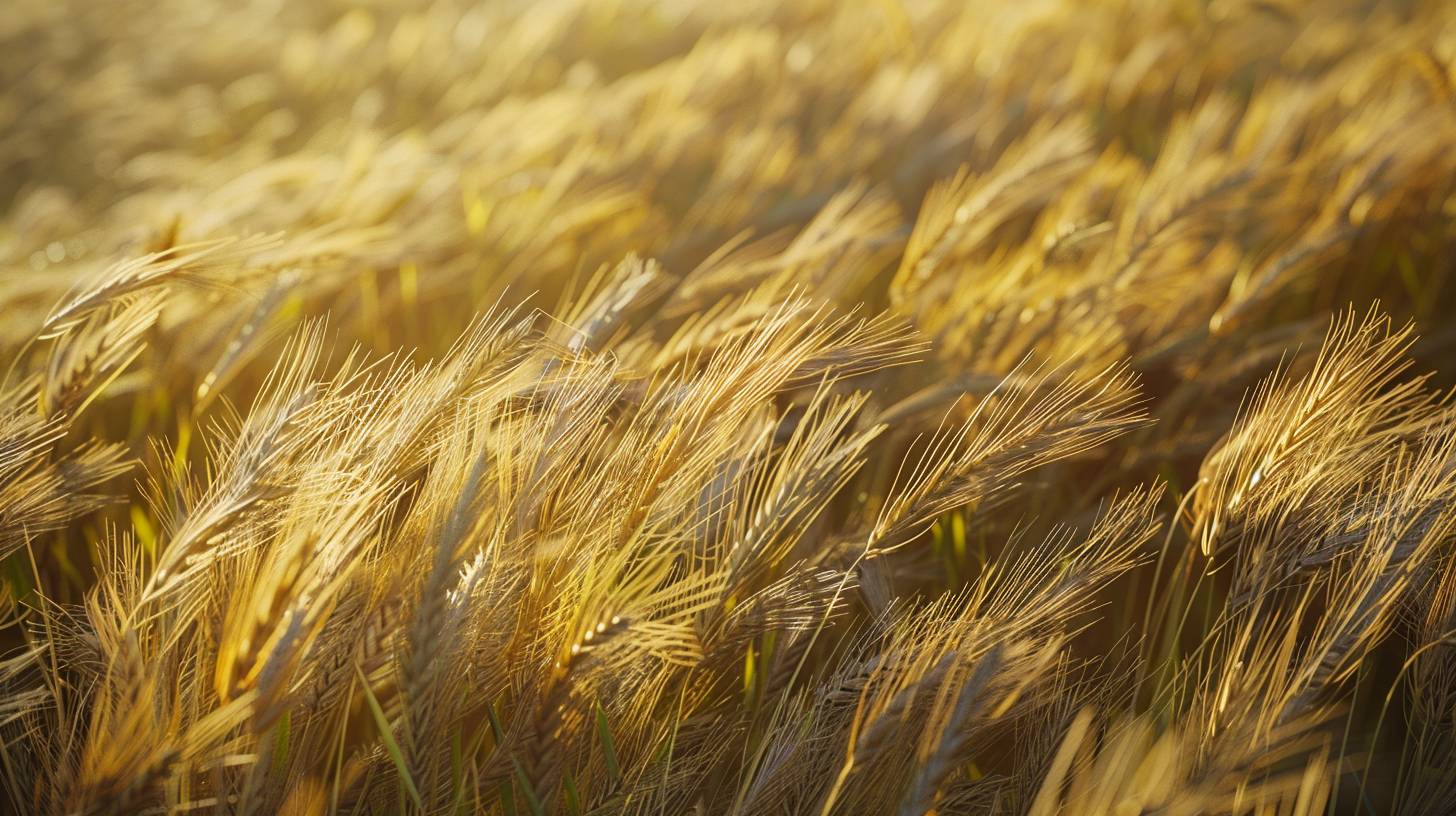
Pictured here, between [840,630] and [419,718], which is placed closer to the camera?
[419,718]

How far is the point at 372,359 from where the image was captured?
5.60ft

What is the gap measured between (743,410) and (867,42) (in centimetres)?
246

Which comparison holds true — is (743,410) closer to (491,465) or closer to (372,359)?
(491,465)

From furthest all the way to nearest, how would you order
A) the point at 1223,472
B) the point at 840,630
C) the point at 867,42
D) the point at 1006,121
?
the point at 867,42 < the point at 1006,121 < the point at 840,630 < the point at 1223,472

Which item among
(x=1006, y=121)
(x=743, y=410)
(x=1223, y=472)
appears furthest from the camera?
(x=1006, y=121)

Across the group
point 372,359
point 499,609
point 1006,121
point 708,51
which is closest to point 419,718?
point 499,609

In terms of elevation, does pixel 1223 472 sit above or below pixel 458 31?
below

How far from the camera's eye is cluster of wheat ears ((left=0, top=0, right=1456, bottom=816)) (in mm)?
671

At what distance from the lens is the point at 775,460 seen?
126 centimetres

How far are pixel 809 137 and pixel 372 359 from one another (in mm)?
1303

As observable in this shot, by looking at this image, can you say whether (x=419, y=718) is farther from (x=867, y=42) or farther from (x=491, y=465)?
(x=867, y=42)

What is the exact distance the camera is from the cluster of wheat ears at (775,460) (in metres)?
0.67

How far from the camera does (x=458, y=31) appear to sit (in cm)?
359

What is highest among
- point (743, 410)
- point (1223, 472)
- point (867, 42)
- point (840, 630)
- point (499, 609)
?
point (867, 42)
